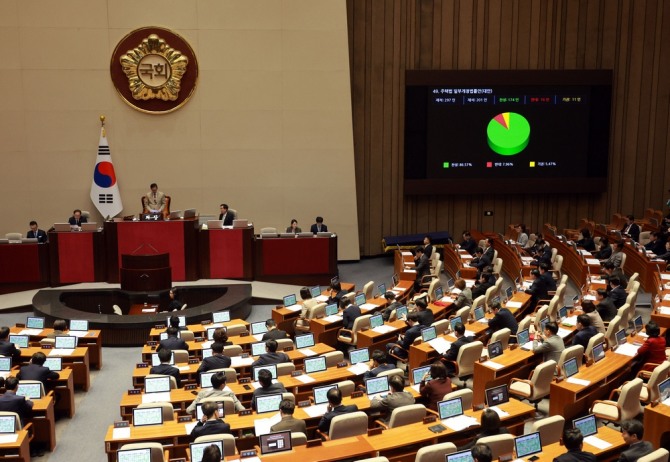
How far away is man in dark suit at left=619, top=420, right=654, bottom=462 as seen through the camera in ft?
20.7

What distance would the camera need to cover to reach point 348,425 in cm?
743

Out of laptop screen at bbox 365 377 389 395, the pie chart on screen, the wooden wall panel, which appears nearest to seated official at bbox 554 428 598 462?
laptop screen at bbox 365 377 389 395

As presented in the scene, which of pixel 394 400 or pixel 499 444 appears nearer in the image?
pixel 499 444

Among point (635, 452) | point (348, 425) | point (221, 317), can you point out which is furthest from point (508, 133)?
point (635, 452)

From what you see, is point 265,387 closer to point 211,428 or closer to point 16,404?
point 211,428

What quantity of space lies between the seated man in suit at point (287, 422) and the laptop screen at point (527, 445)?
207cm

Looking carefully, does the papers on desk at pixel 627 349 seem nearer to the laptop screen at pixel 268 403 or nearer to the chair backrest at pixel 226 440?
the laptop screen at pixel 268 403

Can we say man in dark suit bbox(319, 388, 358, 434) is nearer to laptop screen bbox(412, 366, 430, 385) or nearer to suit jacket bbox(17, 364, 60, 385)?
laptop screen bbox(412, 366, 430, 385)

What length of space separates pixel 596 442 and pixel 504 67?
13738 mm

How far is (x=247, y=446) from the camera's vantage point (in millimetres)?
7770

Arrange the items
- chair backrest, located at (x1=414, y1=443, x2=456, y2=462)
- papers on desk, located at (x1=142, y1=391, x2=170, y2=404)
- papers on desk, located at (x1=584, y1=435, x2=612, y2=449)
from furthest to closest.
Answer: papers on desk, located at (x1=142, y1=391, x2=170, y2=404), papers on desk, located at (x1=584, y1=435, x2=612, y2=449), chair backrest, located at (x1=414, y1=443, x2=456, y2=462)

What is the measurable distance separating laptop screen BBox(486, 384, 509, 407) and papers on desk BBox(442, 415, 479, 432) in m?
0.40

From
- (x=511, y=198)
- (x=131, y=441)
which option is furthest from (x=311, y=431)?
(x=511, y=198)

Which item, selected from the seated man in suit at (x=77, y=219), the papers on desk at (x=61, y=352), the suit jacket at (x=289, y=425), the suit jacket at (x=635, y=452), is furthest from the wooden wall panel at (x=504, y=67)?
the suit jacket at (x=635, y=452)
